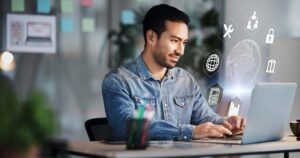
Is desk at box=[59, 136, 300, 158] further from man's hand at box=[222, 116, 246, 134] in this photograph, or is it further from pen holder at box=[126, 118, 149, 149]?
man's hand at box=[222, 116, 246, 134]

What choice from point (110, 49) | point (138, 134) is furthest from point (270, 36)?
point (138, 134)

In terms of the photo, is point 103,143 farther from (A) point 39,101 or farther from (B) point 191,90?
(A) point 39,101

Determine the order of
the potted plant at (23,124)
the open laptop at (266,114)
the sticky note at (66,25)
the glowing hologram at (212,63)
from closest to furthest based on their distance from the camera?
the potted plant at (23,124)
the open laptop at (266,114)
the sticky note at (66,25)
the glowing hologram at (212,63)

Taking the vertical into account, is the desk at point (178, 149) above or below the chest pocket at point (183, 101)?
below

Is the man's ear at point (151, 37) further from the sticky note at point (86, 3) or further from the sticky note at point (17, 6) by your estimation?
the sticky note at point (17, 6)

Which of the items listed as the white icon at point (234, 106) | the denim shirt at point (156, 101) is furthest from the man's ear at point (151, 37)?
the white icon at point (234, 106)

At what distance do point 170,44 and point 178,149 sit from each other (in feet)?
4.13

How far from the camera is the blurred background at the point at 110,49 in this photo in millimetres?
4383

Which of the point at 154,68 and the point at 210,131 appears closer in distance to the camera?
the point at 210,131

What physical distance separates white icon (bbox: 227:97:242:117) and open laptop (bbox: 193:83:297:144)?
1.55 m

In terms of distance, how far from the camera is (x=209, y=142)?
3447 millimetres

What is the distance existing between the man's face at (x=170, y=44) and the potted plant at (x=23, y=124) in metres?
2.29

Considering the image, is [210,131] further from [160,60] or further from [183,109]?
[160,60]

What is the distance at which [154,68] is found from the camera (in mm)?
4094
